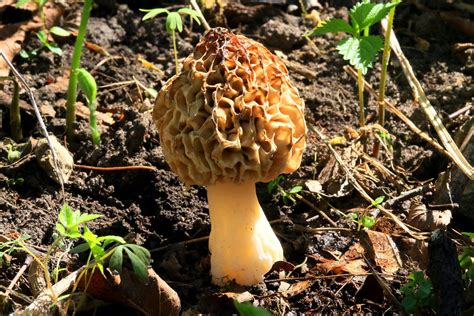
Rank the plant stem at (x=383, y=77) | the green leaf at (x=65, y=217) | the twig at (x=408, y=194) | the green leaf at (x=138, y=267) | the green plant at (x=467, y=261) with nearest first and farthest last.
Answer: the green leaf at (x=138, y=267) → the green leaf at (x=65, y=217) → the green plant at (x=467, y=261) → the twig at (x=408, y=194) → the plant stem at (x=383, y=77)

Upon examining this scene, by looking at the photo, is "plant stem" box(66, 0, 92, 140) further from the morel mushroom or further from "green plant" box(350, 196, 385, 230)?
"green plant" box(350, 196, 385, 230)

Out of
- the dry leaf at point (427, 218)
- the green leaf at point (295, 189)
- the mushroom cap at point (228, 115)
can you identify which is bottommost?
the dry leaf at point (427, 218)

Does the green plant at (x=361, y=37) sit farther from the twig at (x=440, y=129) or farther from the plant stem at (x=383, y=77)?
the twig at (x=440, y=129)

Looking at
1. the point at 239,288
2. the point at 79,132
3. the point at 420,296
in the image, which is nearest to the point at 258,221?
the point at 239,288

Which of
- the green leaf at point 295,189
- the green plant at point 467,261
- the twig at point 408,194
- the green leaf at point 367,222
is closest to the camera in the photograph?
the green plant at point 467,261

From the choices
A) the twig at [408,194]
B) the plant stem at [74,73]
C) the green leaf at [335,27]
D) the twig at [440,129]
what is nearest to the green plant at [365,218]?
the twig at [408,194]

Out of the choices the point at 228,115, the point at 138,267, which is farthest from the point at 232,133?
the point at 138,267

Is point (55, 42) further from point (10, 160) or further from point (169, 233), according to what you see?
A: point (169, 233)
